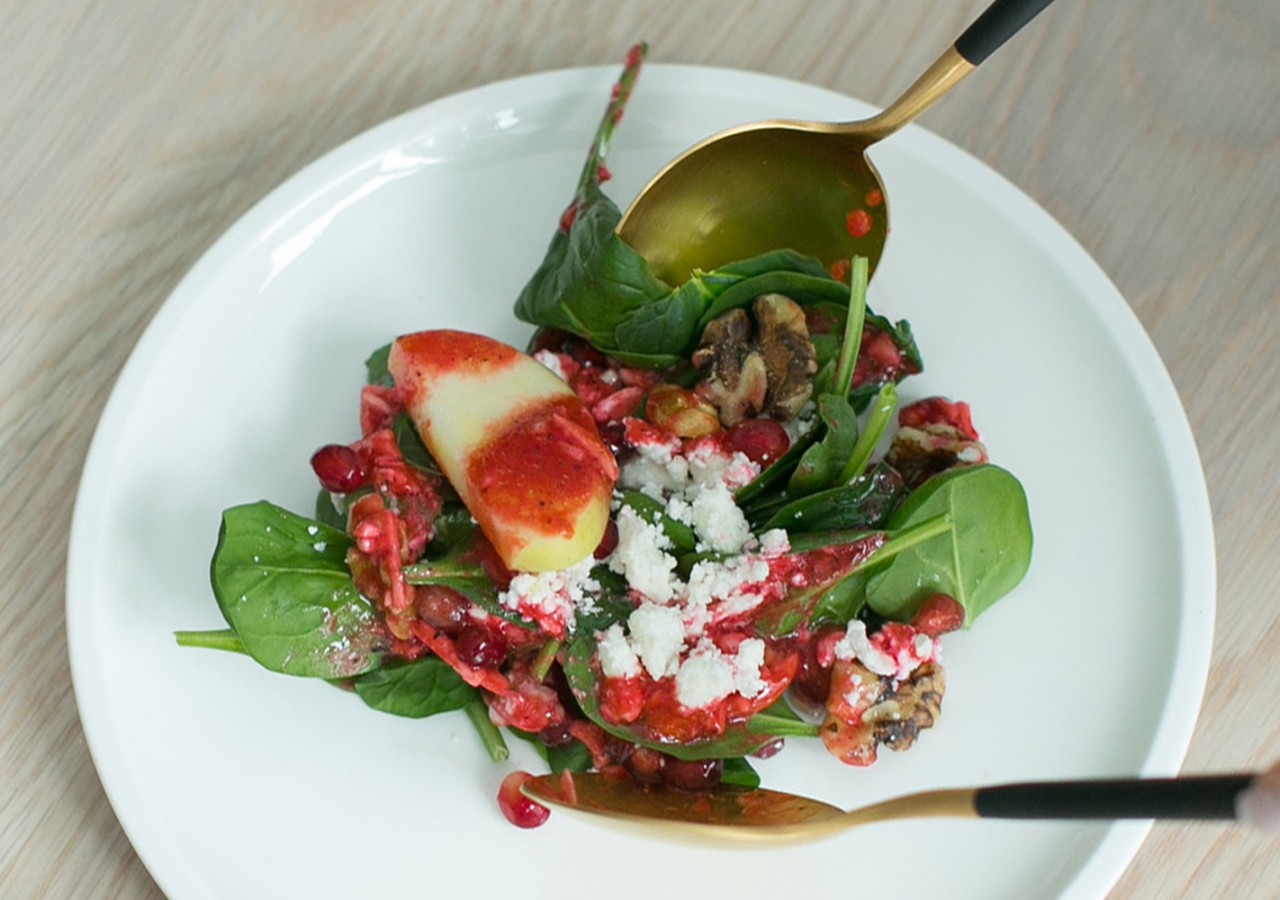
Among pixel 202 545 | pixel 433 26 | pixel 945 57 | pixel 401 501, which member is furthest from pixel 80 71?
pixel 945 57

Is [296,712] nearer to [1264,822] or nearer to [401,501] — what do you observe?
[401,501]

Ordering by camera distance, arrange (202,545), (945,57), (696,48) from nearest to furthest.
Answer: (945,57) → (202,545) → (696,48)

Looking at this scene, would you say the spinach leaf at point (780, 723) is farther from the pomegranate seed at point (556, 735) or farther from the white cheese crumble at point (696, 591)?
the pomegranate seed at point (556, 735)

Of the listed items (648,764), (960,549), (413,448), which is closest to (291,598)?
(413,448)

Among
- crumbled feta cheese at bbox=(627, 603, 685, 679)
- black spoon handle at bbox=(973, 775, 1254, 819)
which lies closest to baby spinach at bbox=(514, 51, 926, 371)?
crumbled feta cheese at bbox=(627, 603, 685, 679)

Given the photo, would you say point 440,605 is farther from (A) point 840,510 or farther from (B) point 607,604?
(A) point 840,510

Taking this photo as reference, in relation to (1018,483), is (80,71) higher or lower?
higher
